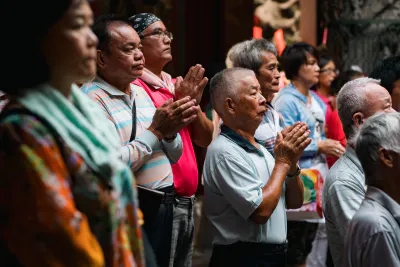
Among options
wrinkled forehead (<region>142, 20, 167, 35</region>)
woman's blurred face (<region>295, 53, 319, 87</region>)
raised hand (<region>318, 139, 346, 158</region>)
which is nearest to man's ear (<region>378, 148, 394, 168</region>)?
wrinkled forehead (<region>142, 20, 167, 35</region>)

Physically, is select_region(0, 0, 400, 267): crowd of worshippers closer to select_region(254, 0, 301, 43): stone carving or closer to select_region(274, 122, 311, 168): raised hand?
select_region(274, 122, 311, 168): raised hand

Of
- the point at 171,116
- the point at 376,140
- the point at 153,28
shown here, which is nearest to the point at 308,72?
the point at 153,28

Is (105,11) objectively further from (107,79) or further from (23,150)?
(23,150)

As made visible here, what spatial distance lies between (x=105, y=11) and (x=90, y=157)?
5.26m

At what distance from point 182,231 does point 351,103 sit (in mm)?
1143

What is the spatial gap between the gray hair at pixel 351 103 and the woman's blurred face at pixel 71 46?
76.4 inches

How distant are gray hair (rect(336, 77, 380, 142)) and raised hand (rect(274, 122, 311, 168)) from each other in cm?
22

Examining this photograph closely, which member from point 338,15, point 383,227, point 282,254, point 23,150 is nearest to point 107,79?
point 282,254

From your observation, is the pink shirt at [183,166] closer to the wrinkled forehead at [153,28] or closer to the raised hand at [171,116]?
the wrinkled forehead at [153,28]

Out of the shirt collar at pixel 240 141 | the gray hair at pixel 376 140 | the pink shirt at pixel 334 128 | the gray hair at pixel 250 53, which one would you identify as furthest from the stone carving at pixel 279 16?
the gray hair at pixel 376 140

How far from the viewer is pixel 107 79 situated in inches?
155

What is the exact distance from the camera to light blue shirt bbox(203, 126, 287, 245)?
3.91 meters

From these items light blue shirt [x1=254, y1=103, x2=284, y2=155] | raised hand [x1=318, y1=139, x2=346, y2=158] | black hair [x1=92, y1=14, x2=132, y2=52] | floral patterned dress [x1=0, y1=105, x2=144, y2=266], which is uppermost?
floral patterned dress [x1=0, y1=105, x2=144, y2=266]

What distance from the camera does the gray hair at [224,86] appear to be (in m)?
4.21
